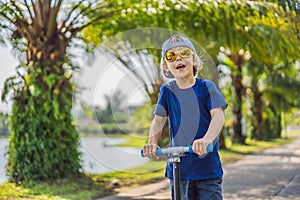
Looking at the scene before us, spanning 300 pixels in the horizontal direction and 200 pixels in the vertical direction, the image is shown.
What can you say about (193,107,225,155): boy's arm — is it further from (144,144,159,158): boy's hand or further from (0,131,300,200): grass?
(0,131,300,200): grass

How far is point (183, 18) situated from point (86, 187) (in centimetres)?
312

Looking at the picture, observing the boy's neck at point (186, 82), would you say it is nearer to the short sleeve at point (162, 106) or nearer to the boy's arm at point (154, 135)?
the short sleeve at point (162, 106)

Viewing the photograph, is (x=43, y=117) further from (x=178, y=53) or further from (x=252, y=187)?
(x=178, y=53)

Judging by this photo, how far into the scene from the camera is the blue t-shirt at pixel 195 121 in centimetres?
321

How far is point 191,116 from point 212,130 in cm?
22

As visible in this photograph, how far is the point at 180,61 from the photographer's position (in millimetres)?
3252

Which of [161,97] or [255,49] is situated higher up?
[255,49]

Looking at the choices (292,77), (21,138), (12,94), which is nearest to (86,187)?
(21,138)

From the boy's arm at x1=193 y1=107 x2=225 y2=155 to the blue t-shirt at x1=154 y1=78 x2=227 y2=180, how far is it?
0.05 metres

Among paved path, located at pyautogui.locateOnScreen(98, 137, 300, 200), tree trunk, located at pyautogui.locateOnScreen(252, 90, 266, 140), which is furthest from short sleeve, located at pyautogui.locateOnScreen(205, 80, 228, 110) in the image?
tree trunk, located at pyautogui.locateOnScreen(252, 90, 266, 140)

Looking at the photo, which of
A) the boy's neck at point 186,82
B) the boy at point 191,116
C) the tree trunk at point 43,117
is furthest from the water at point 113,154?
the tree trunk at point 43,117

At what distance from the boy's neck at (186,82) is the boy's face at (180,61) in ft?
0.11

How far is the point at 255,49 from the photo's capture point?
829cm

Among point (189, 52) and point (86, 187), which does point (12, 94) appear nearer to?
point (86, 187)
